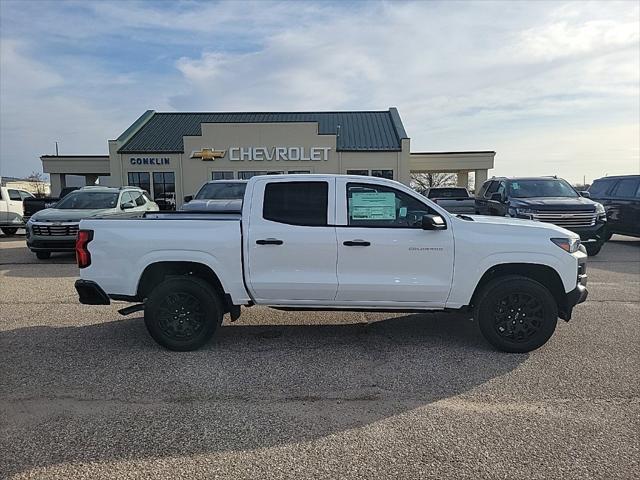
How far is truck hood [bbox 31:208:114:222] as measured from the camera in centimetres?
1119

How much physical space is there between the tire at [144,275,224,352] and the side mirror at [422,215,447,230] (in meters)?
2.29

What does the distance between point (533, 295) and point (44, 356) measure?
5.07 meters

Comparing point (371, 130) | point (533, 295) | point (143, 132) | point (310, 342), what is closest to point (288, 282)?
point (310, 342)

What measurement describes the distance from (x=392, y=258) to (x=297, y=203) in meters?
1.15

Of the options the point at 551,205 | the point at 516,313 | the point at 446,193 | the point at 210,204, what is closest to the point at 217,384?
the point at 516,313

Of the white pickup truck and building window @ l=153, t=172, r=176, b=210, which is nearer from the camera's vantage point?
the white pickup truck

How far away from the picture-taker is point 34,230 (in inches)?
435

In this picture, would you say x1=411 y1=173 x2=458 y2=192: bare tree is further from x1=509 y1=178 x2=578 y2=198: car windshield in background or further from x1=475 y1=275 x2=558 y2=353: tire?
x1=475 y1=275 x2=558 y2=353: tire

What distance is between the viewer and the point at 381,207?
5000mm

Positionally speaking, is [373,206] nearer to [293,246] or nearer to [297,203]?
[297,203]

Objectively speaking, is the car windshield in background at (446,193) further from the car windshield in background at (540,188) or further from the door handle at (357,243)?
the door handle at (357,243)

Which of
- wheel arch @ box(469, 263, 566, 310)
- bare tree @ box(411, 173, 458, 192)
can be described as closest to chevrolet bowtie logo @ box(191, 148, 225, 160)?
wheel arch @ box(469, 263, 566, 310)

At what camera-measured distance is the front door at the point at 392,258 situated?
15.9 feet

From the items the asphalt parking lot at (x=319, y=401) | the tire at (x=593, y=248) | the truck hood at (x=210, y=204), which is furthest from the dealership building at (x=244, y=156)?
the asphalt parking lot at (x=319, y=401)
